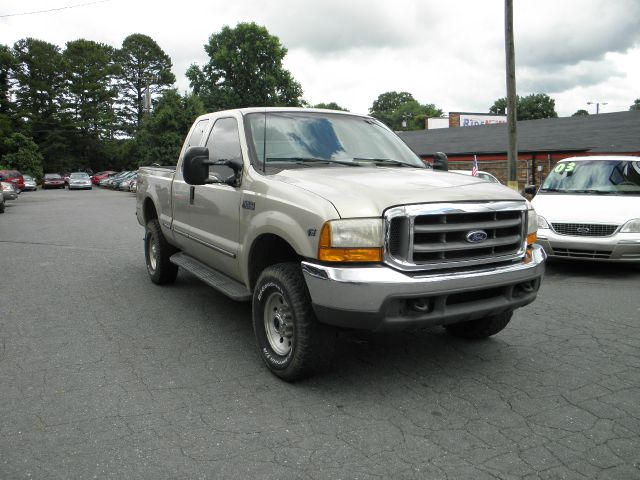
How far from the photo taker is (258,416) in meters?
3.53

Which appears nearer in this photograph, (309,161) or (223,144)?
(309,161)

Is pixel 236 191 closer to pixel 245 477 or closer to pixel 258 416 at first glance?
pixel 258 416

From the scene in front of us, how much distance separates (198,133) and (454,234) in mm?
3415

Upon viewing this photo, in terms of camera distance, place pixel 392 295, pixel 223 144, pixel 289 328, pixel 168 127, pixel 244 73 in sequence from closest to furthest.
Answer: pixel 392 295
pixel 289 328
pixel 223 144
pixel 168 127
pixel 244 73

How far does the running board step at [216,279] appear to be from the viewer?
15.3ft

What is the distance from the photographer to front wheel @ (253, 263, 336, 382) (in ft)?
12.5

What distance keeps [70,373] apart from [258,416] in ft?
5.37

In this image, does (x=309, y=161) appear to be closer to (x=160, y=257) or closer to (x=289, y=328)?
(x=289, y=328)

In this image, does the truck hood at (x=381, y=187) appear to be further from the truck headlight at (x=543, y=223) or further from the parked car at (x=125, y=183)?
the parked car at (x=125, y=183)

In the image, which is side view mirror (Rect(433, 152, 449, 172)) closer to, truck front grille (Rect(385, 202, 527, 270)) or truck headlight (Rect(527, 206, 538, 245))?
truck headlight (Rect(527, 206, 538, 245))

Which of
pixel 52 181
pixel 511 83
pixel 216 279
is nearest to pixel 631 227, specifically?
pixel 216 279

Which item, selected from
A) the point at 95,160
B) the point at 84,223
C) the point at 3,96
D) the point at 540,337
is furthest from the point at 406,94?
the point at 540,337

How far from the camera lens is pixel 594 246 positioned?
307 inches

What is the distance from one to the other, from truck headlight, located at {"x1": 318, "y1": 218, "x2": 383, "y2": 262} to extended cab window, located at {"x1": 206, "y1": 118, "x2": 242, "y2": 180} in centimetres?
165
